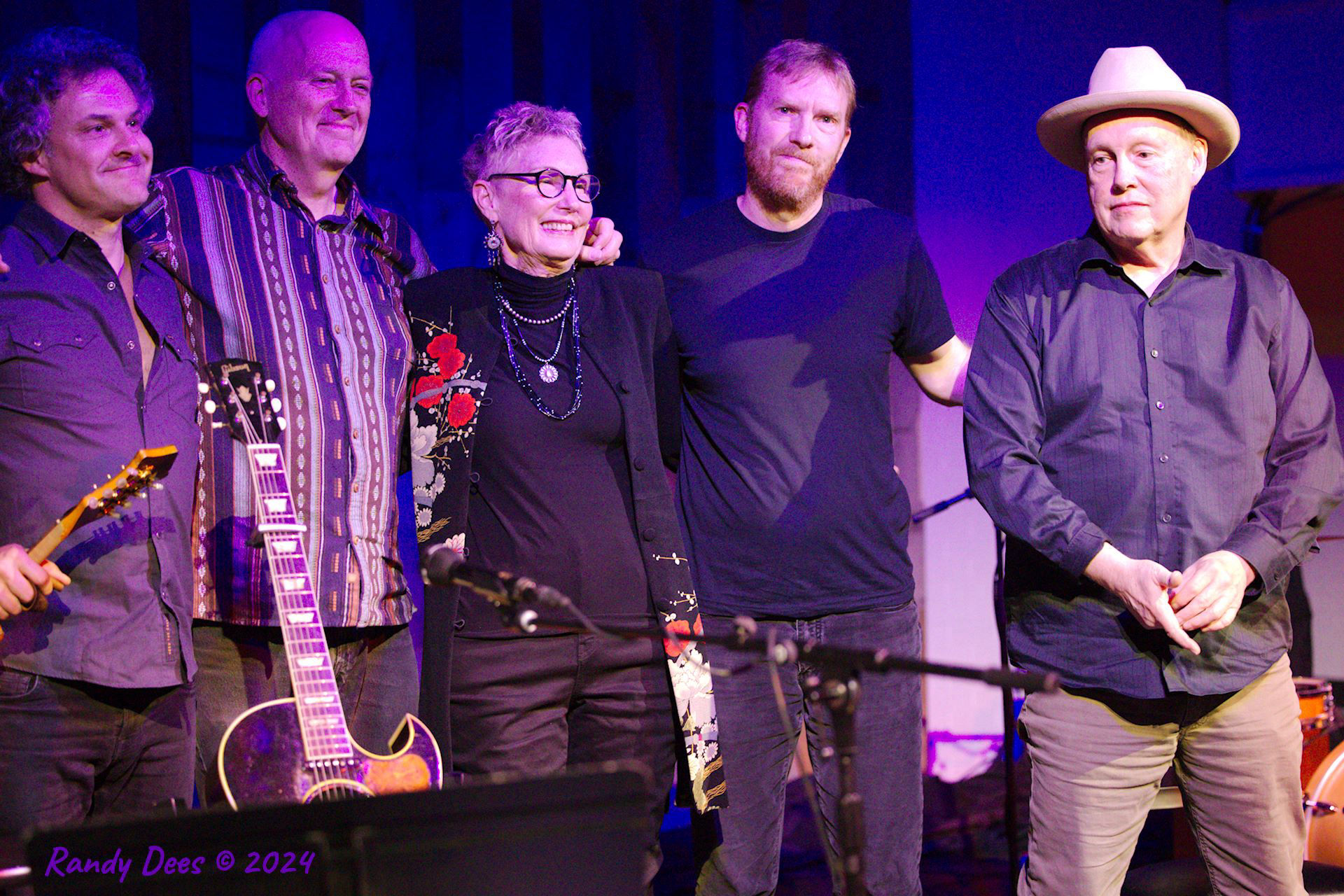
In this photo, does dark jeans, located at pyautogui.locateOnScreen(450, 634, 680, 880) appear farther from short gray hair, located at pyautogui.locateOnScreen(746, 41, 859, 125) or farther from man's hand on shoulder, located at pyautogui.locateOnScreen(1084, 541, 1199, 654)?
short gray hair, located at pyautogui.locateOnScreen(746, 41, 859, 125)

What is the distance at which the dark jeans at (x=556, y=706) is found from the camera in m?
2.42

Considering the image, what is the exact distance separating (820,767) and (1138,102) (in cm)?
150

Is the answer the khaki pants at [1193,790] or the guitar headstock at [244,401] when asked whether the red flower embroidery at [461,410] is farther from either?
the khaki pants at [1193,790]

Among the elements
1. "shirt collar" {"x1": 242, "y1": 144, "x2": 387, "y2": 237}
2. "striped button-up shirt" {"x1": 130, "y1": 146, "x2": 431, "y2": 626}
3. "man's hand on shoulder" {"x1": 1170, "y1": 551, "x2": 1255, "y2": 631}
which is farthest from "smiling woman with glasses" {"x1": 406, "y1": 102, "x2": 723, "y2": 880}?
"man's hand on shoulder" {"x1": 1170, "y1": 551, "x2": 1255, "y2": 631}

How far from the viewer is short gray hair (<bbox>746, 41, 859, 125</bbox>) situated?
9.39 ft

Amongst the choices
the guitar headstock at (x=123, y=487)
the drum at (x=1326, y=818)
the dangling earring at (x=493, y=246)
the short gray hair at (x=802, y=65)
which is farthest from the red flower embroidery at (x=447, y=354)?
the drum at (x=1326, y=818)

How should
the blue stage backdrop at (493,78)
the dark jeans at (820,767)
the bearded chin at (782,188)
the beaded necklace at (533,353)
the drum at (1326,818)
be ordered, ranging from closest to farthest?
the beaded necklace at (533,353) → the dark jeans at (820,767) → the bearded chin at (782,188) → the blue stage backdrop at (493,78) → the drum at (1326,818)

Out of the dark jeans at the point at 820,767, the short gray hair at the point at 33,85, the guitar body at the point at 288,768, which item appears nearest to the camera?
the guitar body at the point at 288,768

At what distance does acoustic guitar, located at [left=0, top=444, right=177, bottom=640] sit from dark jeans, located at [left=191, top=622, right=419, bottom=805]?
352mm

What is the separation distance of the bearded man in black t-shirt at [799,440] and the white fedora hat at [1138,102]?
42cm

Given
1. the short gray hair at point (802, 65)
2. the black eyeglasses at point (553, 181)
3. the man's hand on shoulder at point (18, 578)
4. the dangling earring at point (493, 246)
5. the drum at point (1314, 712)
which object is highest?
the short gray hair at point (802, 65)

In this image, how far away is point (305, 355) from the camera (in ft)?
8.16

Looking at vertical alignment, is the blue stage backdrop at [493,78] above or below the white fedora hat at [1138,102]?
above

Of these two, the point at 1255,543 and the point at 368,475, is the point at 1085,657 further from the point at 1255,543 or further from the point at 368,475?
the point at 368,475
